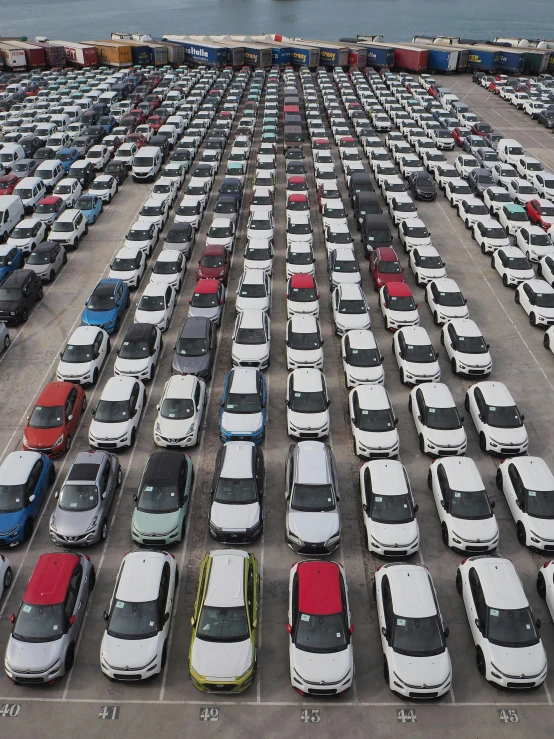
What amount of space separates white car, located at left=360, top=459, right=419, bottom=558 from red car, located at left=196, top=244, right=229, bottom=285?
1328 centimetres

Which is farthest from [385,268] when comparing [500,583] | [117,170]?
[117,170]

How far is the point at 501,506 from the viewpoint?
15.5 metres

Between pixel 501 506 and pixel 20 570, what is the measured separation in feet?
40.9

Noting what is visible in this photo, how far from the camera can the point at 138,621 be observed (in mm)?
11688

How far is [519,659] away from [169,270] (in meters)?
19.5

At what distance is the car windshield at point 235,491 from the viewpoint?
47.5ft

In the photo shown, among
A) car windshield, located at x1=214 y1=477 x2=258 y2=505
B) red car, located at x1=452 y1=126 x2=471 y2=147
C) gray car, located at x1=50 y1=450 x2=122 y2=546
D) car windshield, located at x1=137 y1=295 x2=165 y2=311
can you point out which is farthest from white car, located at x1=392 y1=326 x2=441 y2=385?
red car, located at x1=452 y1=126 x2=471 y2=147

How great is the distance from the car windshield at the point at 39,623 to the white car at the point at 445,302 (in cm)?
1698

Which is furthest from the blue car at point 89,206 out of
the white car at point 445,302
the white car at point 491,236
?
the white car at point 491,236

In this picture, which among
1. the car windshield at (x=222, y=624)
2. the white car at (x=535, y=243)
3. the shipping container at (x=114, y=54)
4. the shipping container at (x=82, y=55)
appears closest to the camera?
the car windshield at (x=222, y=624)

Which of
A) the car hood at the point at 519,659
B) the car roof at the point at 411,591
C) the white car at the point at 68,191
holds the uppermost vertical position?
the white car at the point at 68,191

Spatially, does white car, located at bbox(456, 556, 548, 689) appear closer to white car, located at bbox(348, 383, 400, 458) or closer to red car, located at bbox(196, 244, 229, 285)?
white car, located at bbox(348, 383, 400, 458)

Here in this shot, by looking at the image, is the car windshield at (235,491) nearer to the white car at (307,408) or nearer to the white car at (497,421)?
the white car at (307,408)

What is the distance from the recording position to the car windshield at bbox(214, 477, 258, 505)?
14.5 metres
